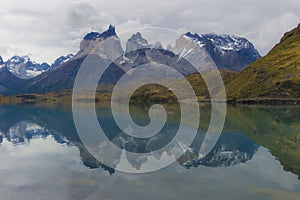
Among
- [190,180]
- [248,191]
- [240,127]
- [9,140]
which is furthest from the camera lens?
[240,127]

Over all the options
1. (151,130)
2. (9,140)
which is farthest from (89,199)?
(151,130)

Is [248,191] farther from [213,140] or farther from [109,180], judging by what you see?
[213,140]

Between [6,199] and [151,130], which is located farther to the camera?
[151,130]

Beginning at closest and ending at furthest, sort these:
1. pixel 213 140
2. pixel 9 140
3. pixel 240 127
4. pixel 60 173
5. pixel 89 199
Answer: pixel 89 199
pixel 60 173
pixel 213 140
pixel 9 140
pixel 240 127

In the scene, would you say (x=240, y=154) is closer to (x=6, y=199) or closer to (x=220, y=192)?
(x=220, y=192)

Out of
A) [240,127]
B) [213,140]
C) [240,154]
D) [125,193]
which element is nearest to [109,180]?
[125,193]

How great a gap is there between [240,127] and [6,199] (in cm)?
8091

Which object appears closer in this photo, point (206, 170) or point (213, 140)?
point (206, 170)

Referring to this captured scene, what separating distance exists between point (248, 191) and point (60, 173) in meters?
27.8

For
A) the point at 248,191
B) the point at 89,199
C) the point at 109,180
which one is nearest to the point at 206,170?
the point at 248,191

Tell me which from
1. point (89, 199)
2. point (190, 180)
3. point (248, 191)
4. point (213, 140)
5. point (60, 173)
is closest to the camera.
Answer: point (89, 199)

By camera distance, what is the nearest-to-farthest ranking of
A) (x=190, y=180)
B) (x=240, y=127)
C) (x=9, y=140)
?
1. (x=190, y=180)
2. (x=9, y=140)
3. (x=240, y=127)

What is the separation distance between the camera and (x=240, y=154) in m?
62.0

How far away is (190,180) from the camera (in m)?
43.2
